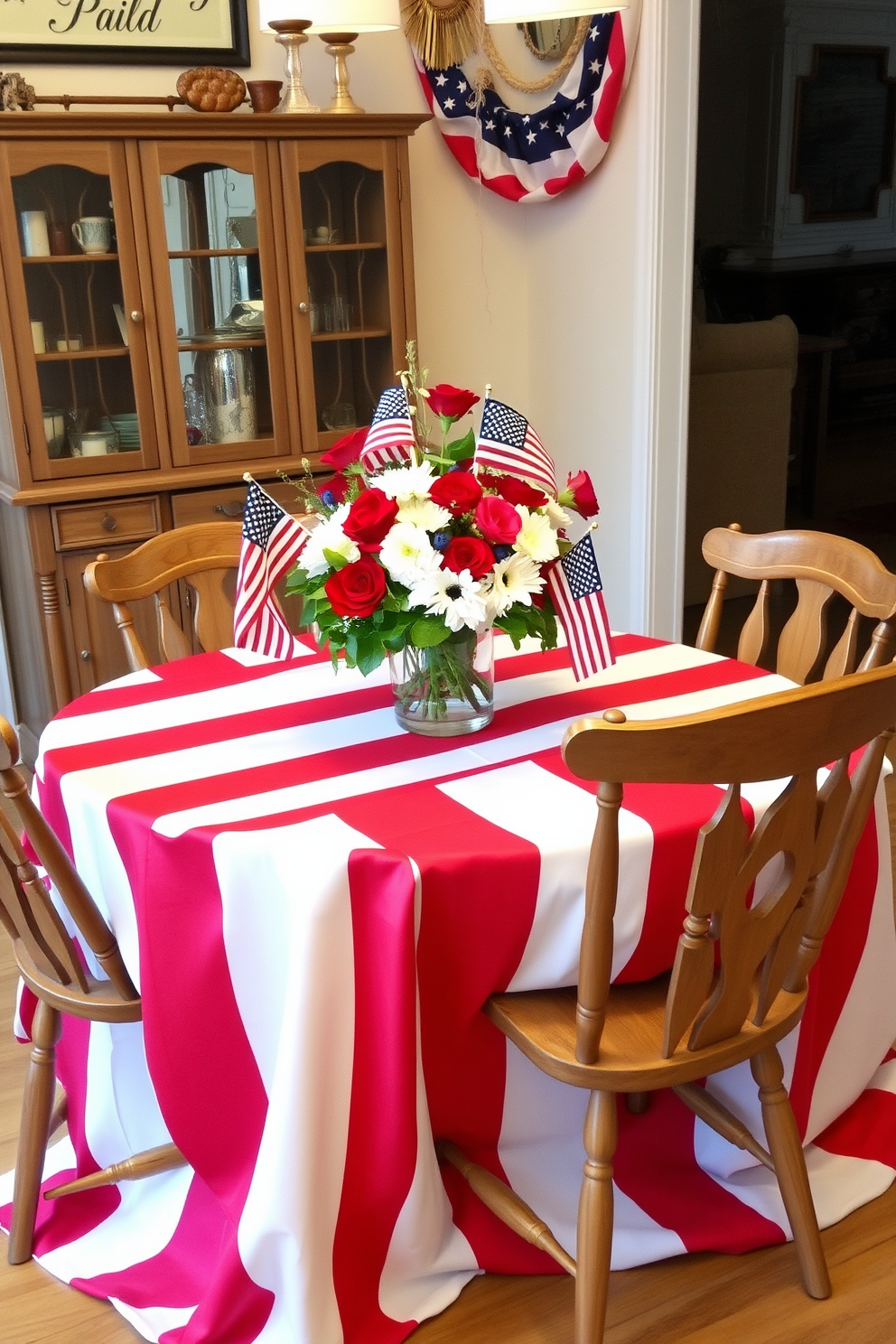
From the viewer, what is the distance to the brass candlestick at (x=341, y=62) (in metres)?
3.24

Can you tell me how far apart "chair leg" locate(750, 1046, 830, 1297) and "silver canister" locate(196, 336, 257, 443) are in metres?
2.22

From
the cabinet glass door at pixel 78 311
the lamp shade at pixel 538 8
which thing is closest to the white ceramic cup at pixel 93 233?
the cabinet glass door at pixel 78 311

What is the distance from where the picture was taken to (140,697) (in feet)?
6.62

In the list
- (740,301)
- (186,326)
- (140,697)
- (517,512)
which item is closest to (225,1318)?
(140,697)

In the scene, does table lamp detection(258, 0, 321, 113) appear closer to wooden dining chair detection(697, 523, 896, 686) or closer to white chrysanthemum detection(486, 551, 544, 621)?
wooden dining chair detection(697, 523, 896, 686)

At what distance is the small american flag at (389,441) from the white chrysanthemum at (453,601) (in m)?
0.26

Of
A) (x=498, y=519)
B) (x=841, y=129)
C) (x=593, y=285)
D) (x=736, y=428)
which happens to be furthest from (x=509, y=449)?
(x=841, y=129)

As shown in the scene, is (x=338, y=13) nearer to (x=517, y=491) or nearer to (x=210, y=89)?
(x=210, y=89)

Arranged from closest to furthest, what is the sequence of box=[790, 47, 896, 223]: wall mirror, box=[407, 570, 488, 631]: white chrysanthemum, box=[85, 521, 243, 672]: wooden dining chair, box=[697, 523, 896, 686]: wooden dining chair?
box=[407, 570, 488, 631]: white chrysanthemum < box=[697, 523, 896, 686]: wooden dining chair < box=[85, 521, 243, 672]: wooden dining chair < box=[790, 47, 896, 223]: wall mirror

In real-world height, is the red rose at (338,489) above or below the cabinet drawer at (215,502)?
above

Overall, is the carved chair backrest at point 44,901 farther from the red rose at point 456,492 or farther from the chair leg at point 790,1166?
the chair leg at point 790,1166

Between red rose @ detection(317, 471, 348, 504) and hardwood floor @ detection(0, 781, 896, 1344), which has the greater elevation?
red rose @ detection(317, 471, 348, 504)

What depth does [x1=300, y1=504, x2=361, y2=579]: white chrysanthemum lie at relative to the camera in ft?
5.37

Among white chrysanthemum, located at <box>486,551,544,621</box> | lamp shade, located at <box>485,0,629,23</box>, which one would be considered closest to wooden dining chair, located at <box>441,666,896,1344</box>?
white chrysanthemum, located at <box>486,551,544,621</box>
